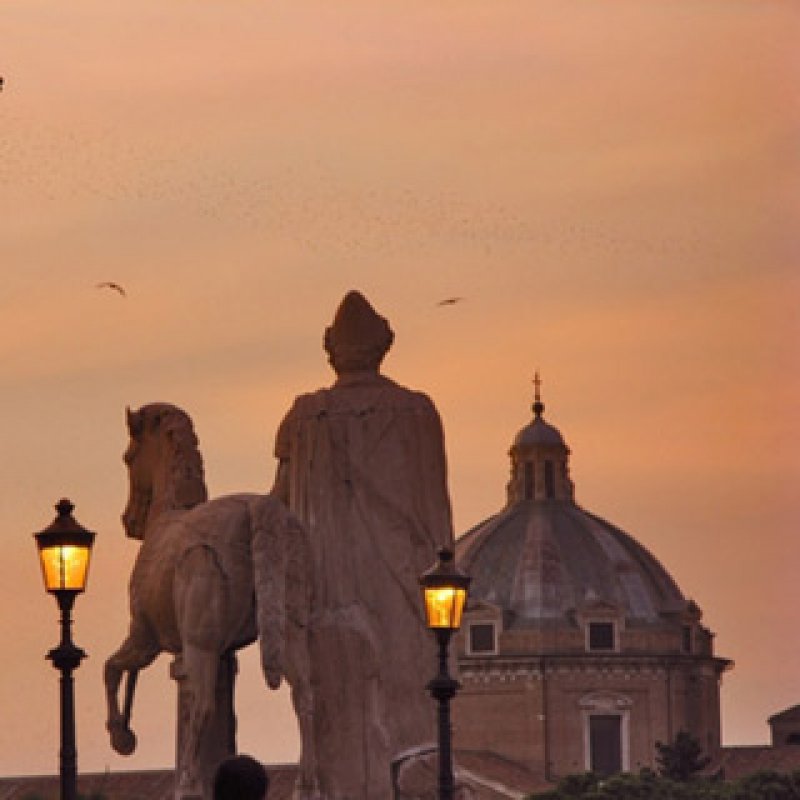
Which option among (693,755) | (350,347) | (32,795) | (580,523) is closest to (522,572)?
(580,523)

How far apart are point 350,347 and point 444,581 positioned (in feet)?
17.1

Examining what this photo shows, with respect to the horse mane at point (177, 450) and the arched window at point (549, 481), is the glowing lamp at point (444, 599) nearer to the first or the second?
the horse mane at point (177, 450)

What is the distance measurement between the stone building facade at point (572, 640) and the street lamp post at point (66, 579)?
124393 mm

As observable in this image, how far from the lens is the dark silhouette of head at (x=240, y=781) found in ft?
79.5

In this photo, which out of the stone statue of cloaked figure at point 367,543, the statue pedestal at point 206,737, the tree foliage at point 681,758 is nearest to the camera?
the statue pedestal at point 206,737

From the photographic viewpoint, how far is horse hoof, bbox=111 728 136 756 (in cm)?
3766

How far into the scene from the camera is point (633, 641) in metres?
162

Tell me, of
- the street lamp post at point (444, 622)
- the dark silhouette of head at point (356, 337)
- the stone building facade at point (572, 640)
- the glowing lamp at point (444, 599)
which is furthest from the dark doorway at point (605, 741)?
the glowing lamp at point (444, 599)

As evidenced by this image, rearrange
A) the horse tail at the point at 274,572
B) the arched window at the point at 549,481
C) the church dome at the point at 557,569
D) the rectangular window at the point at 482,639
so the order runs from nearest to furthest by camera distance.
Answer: the horse tail at the point at 274,572, the rectangular window at the point at 482,639, the church dome at the point at 557,569, the arched window at the point at 549,481

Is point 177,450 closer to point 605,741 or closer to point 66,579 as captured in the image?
point 66,579

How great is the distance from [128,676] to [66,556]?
5568 millimetres

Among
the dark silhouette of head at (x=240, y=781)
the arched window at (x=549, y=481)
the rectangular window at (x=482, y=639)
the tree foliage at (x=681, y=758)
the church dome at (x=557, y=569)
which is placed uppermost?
the arched window at (x=549, y=481)

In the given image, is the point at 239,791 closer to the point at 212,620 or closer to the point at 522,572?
the point at 212,620

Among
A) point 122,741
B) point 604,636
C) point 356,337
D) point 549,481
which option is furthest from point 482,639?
point 122,741
